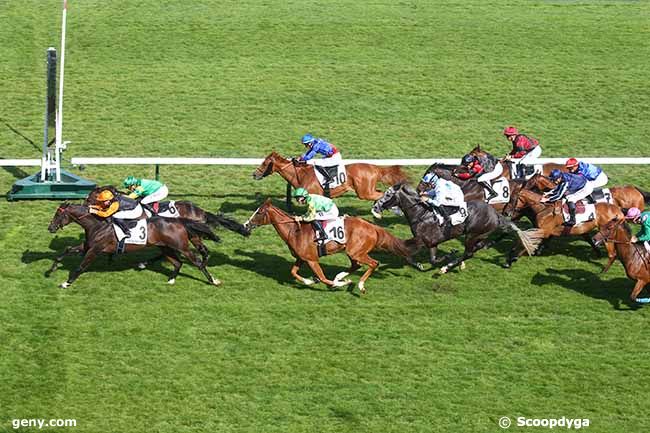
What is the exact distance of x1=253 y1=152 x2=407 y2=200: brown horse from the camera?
1778 cm

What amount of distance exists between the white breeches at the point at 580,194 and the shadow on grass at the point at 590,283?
1.05m

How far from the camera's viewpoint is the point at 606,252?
1697 cm

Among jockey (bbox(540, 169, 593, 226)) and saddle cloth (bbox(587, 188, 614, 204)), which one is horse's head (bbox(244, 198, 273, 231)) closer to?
jockey (bbox(540, 169, 593, 226))

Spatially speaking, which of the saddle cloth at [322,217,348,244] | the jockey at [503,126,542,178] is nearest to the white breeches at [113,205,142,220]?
the saddle cloth at [322,217,348,244]

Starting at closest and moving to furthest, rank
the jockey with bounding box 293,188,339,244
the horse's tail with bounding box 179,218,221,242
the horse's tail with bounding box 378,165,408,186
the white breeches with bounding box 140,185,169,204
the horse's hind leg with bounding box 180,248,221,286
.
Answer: the jockey with bounding box 293,188,339,244 → the horse's hind leg with bounding box 180,248,221,286 → the horse's tail with bounding box 179,218,221,242 → the white breeches with bounding box 140,185,169,204 → the horse's tail with bounding box 378,165,408,186

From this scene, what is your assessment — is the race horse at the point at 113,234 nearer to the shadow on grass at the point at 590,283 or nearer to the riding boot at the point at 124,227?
the riding boot at the point at 124,227

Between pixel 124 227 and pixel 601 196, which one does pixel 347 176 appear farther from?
pixel 124 227

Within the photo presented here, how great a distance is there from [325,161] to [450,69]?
8039 mm

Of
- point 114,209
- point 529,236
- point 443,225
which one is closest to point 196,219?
point 114,209

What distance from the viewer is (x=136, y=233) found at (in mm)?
15078

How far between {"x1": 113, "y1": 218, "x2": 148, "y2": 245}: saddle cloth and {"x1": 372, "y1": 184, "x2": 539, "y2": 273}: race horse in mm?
3252

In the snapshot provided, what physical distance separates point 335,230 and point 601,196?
4.43m

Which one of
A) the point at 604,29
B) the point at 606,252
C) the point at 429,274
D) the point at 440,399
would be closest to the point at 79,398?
the point at 440,399

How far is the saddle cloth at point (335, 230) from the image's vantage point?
15062mm
